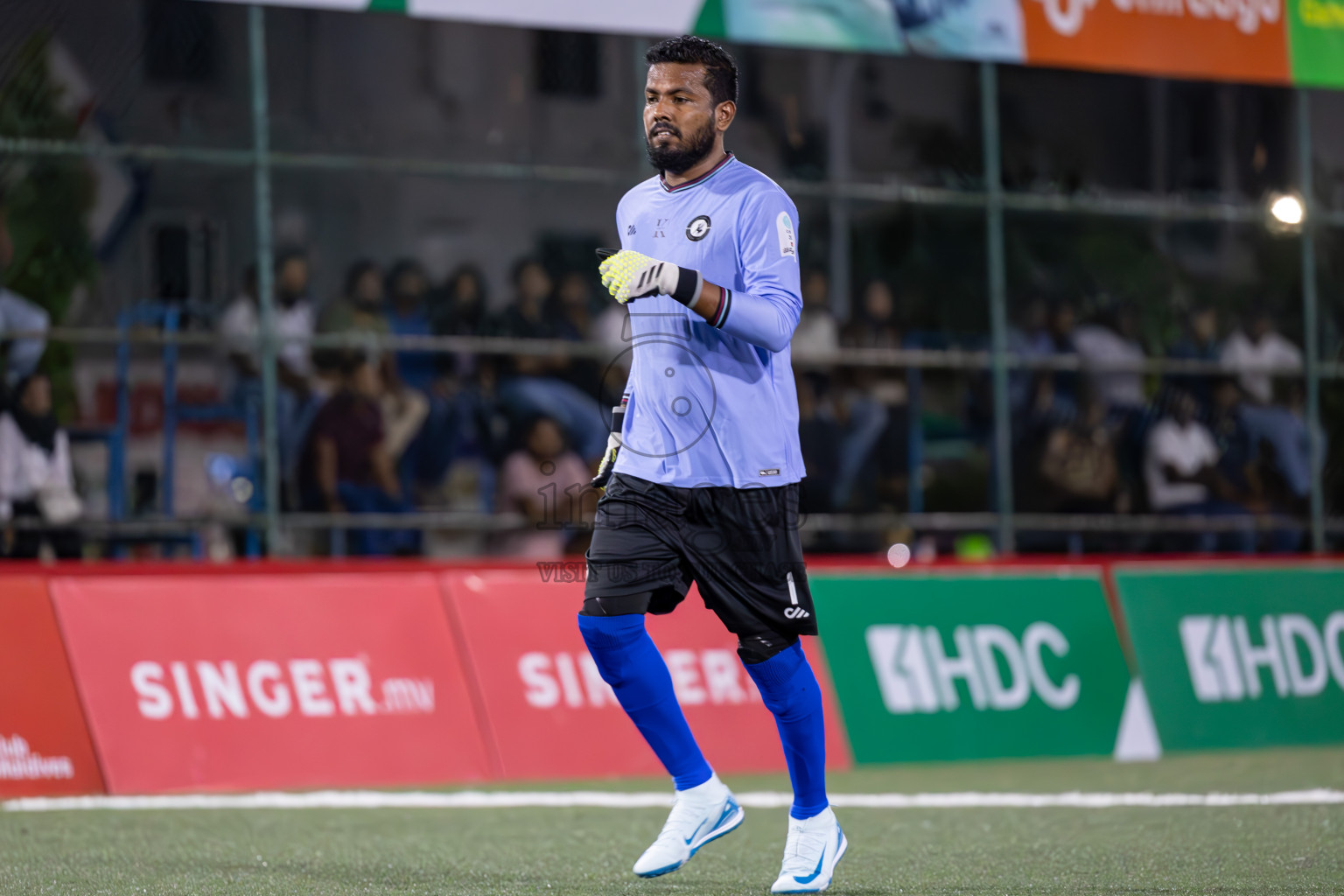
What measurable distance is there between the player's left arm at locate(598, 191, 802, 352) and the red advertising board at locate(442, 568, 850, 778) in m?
3.92

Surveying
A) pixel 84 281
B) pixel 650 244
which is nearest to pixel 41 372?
pixel 84 281

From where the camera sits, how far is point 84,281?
1168 cm

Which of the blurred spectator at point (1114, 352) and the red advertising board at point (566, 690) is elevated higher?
the blurred spectator at point (1114, 352)

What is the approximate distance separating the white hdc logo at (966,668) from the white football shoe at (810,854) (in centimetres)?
448

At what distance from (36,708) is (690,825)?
3991 millimetres

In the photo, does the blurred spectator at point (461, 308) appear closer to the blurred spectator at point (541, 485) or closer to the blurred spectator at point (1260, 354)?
the blurred spectator at point (541, 485)

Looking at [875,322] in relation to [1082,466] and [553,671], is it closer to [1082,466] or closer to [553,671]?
[1082,466]

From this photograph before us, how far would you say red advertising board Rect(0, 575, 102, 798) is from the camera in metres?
7.90

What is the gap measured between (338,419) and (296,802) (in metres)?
4.84

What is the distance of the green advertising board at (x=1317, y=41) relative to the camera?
13.2m

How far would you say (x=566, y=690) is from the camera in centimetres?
884

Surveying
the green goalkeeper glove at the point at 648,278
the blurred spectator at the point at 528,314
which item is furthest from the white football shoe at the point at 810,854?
the blurred spectator at the point at 528,314

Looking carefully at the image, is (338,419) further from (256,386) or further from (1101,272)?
(1101,272)

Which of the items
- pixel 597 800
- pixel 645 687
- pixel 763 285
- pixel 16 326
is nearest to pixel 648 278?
pixel 763 285
